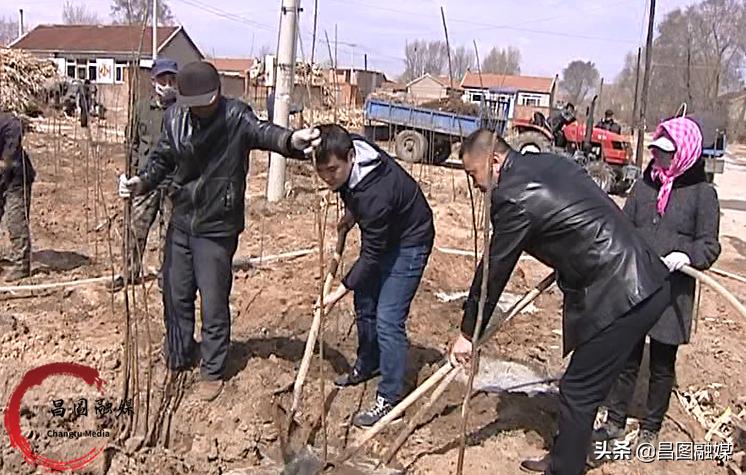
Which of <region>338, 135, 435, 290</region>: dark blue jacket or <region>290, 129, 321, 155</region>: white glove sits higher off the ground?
<region>290, 129, 321, 155</region>: white glove

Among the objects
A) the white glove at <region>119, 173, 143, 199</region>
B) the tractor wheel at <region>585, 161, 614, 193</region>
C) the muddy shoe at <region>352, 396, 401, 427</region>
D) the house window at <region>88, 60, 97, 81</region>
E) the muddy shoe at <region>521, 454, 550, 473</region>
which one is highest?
the house window at <region>88, 60, 97, 81</region>

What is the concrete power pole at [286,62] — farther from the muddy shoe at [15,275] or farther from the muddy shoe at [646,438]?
the muddy shoe at [646,438]

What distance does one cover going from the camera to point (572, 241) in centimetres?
262

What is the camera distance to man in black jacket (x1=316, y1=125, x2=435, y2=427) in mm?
3104

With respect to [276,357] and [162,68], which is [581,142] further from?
[276,357]

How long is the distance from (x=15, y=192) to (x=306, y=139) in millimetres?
2957

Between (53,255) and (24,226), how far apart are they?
95cm

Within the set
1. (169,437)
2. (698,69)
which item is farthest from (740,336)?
(698,69)

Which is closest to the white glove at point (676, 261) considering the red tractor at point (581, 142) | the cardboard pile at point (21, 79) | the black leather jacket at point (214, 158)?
the black leather jacket at point (214, 158)

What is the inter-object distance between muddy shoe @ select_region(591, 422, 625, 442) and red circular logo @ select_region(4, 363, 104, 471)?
7.07ft

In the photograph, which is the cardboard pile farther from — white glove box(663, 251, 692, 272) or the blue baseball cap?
white glove box(663, 251, 692, 272)

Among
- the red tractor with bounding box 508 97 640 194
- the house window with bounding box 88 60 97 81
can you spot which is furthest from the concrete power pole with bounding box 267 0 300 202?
the house window with bounding box 88 60 97 81

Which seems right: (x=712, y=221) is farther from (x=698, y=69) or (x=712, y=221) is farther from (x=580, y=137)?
(x=698, y=69)

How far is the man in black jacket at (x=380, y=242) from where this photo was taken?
310 centimetres
